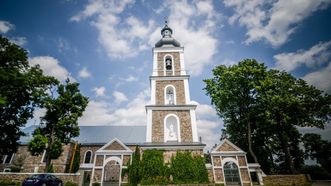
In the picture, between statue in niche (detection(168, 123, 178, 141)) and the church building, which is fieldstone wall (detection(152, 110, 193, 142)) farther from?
statue in niche (detection(168, 123, 178, 141))

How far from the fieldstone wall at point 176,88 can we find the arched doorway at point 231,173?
735 cm

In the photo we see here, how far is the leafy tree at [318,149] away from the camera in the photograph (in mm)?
27109

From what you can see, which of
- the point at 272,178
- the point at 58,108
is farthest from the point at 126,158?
the point at 272,178

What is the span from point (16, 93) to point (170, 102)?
15274mm

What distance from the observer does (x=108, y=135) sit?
29.4 metres

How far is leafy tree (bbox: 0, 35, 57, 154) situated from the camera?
56.5ft

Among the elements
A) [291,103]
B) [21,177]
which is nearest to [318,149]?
[291,103]

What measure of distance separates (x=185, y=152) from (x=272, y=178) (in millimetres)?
9168

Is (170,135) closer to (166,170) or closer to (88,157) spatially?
(166,170)

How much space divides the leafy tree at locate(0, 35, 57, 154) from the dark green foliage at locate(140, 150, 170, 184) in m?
13.3

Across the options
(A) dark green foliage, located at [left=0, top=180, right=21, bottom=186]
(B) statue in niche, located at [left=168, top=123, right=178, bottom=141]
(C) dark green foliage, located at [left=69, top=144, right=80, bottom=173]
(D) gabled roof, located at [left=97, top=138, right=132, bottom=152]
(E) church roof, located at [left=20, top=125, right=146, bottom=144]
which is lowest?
(A) dark green foliage, located at [left=0, top=180, right=21, bottom=186]

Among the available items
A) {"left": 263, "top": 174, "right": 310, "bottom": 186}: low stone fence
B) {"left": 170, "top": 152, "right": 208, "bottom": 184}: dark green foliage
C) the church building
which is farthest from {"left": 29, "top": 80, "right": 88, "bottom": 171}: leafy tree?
{"left": 263, "top": 174, "right": 310, "bottom": 186}: low stone fence

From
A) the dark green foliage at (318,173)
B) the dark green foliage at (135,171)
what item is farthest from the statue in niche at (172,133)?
the dark green foliage at (318,173)

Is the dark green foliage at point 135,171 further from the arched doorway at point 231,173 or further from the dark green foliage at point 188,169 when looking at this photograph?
the arched doorway at point 231,173
